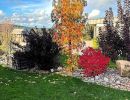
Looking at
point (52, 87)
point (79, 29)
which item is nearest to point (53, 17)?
point (79, 29)

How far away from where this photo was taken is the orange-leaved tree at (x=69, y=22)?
68.2ft

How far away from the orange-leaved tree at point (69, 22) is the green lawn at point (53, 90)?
9.46 ft

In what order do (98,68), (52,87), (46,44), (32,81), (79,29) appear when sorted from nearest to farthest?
(52,87)
(32,81)
(98,68)
(79,29)
(46,44)

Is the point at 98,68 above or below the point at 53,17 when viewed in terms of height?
below

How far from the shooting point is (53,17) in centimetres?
2142

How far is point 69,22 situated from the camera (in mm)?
20891

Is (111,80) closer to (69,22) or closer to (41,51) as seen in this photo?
(69,22)

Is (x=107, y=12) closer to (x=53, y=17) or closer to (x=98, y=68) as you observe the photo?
(x=53, y=17)

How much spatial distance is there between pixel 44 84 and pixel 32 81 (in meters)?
1.18

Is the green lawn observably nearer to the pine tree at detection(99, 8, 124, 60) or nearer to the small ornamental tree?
the small ornamental tree

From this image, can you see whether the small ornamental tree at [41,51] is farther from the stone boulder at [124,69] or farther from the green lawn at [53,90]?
the green lawn at [53,90]

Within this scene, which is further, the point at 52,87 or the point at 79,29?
the point at 79,29

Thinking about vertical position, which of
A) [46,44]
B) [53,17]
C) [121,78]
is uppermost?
[53,17]

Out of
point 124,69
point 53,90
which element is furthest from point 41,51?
point 53,90
